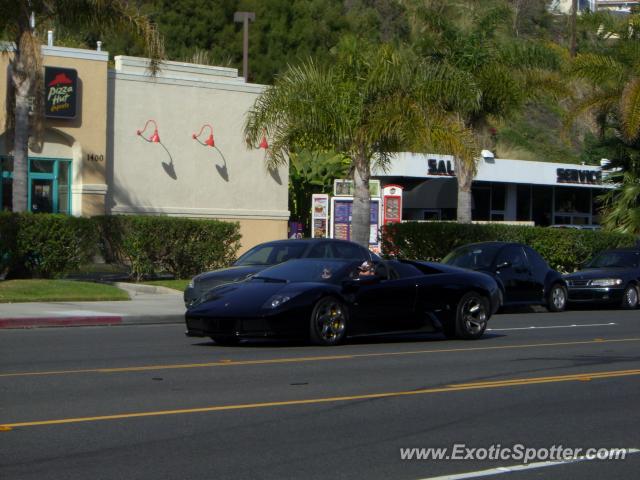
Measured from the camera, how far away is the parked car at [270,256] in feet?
65.7

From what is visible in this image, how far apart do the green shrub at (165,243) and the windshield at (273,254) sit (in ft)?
26.5

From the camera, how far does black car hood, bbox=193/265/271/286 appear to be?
19.7 meters

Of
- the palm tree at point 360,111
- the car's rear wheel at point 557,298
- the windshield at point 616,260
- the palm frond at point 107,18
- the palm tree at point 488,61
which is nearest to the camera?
the car's rear wheel at point 557,298

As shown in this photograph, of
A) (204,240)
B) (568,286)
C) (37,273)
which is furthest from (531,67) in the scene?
(37,273)

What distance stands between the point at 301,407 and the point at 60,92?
24.3 meters

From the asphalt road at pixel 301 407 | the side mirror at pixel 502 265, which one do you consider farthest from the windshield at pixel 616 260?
the asphalt road at pixel 301 407

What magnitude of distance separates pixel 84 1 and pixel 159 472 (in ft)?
66.5

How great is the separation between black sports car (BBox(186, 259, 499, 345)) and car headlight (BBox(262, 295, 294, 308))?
14mm

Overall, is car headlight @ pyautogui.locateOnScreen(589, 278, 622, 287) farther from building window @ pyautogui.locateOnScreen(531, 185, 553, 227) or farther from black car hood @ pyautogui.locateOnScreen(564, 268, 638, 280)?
building window @ pyautogui.locateOnScreen(531, 185, 553, 227)

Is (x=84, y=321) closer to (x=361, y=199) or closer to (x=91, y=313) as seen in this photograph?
(x=91, y=313)

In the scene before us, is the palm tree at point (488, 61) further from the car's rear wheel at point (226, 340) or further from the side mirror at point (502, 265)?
the car's rear wheel at point (226, 340)

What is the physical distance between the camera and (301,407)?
1025cm

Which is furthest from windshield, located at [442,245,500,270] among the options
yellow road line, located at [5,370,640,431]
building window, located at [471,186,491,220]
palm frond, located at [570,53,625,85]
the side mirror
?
building window, located at [471,186,491,220]

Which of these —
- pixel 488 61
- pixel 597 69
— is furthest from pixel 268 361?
pixel 597 69
